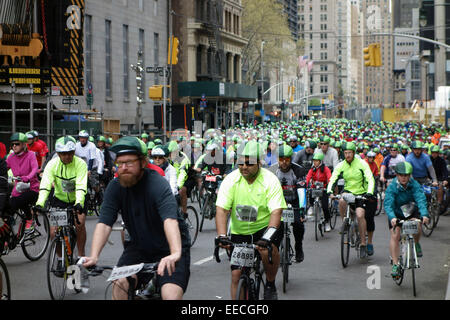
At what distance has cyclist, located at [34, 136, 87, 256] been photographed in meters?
9.69

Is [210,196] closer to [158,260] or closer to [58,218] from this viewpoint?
[58,218]

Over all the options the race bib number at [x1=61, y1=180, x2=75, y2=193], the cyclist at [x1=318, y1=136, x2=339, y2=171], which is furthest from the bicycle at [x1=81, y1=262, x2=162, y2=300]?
the cyclist at [x1=318, y1=136, x2=339, y2=171]

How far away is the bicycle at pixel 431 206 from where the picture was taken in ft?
53.6

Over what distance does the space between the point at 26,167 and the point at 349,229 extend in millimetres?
5317

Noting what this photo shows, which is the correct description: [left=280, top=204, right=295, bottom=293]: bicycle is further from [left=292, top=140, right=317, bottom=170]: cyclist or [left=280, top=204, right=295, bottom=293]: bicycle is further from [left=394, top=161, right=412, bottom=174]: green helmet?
[left=292, top=140, right=317, bottom=170]: cyclist


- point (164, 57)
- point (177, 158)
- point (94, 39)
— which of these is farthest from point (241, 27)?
point (177, 158)

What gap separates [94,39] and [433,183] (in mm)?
36192

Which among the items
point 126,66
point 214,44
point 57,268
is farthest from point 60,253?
point 214,44

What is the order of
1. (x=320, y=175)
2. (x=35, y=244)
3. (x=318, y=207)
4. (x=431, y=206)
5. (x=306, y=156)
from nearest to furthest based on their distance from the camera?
1. (x=35, y=244)
2. (x=318, y=207)
3. (x=320, y=175)
4. (x=431, y=206)
5. (x=306, y=156)

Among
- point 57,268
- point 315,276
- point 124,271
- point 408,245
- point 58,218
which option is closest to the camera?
point 124,271

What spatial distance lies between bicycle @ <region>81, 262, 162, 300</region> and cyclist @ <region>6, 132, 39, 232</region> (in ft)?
22.3

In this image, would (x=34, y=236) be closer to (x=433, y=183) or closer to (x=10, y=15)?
(x=433, y=183)

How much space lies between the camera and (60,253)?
922 centimetres
